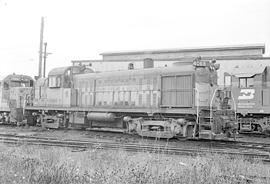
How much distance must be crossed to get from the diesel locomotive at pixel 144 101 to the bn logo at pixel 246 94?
13.7 feet

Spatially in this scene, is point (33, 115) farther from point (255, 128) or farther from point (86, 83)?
point (255, 128)

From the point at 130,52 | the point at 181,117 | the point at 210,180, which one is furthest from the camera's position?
the point at 130,52

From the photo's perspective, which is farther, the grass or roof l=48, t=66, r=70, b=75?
roof l=48, t=66, r=70, b=75

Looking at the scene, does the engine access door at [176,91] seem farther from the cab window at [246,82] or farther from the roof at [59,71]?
the roof at [59,71]

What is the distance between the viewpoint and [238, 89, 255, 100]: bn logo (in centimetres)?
1723

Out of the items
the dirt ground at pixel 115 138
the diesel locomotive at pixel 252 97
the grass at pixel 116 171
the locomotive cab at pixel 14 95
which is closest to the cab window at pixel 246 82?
the diesel locomotive at pixel 252 97

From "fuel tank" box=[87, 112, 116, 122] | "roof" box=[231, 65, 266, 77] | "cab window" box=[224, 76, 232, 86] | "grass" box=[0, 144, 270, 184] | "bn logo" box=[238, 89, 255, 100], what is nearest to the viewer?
"grass" box=[0, 144, 270, 184]

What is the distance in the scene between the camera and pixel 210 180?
5.39 m

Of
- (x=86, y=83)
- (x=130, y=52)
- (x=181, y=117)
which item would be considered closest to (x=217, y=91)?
(x=181, y=117)

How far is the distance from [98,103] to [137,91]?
2.48m

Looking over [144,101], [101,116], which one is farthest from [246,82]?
[101,116]

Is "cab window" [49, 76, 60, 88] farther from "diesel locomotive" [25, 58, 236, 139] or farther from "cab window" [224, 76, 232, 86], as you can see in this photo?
"cab window" [224, 76, 232, 86]

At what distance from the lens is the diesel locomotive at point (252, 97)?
665 inches

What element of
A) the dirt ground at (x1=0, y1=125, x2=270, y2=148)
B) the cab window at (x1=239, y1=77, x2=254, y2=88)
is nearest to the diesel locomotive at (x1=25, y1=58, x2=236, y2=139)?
the dirt ground at (x1=0, y1=125, x2=270, y2=148)
